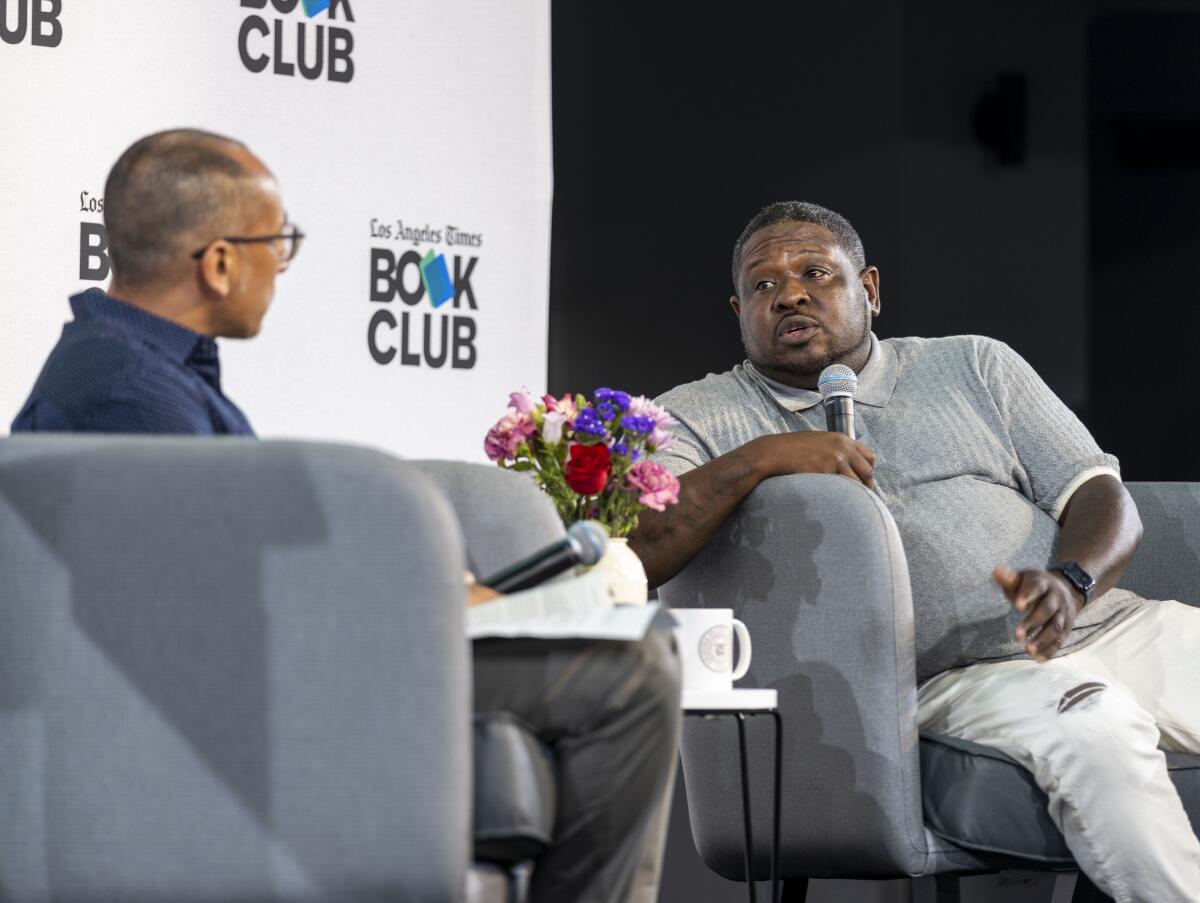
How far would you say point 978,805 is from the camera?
2322mm

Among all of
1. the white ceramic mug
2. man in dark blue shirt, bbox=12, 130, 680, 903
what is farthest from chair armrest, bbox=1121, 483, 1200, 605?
man in dark blue shirt, bbox=12, 130, 680, 903

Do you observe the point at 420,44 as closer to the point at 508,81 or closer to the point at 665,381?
the point at 508,81

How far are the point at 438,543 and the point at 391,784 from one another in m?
0.23

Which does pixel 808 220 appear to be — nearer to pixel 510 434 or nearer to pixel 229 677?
pixel 510 434

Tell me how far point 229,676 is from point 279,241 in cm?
66

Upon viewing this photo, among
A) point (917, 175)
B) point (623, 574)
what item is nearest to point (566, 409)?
point (623, 574)

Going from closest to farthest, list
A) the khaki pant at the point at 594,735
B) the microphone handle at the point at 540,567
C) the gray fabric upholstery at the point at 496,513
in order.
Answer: the khaki pant at the point at 594,735
the microphone handle at the point at 540,567
the gray fabric upholstery at the point at 496,513

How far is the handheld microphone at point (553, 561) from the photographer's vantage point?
5.76ft

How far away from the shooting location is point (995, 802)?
2.31 metres

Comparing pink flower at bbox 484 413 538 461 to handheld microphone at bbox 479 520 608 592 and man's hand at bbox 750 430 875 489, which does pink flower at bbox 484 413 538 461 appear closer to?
man's hand at bbox 750 430 875 489

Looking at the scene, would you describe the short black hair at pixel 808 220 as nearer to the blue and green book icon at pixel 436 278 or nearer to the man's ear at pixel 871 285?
the man's ear at pixel 871 285

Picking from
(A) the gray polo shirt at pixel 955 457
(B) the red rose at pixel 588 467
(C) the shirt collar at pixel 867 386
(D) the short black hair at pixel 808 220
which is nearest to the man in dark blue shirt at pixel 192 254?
(B) the red rose at pixel 588 467

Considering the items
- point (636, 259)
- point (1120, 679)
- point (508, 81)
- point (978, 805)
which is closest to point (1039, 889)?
point (1120, 679)

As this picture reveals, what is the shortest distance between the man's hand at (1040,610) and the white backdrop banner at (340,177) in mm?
1465
